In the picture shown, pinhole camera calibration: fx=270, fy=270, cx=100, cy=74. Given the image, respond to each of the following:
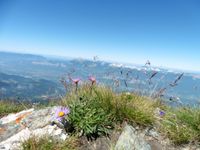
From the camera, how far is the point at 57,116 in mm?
6250

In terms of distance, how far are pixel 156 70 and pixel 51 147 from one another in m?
4.54

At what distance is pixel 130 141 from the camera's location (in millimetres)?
6367

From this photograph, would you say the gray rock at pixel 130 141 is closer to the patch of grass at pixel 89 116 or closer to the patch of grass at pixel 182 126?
the patch of grass at pixel 89 116

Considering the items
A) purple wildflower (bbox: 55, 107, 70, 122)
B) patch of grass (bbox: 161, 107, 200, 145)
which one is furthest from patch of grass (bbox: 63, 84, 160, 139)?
patch of grass (bbox: 161, 107, 200, 145)

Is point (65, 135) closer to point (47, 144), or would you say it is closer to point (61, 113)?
point (61, 113)

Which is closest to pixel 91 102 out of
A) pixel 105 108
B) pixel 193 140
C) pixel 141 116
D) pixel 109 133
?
pixel 105 108

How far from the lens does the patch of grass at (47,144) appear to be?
5395 mm

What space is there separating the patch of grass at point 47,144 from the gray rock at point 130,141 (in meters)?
1.06

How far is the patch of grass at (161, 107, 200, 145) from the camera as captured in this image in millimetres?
6812

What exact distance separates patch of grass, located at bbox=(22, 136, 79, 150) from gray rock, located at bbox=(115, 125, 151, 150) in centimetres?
106

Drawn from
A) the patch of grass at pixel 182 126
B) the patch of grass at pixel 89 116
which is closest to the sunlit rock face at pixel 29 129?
the patch of grass at pixel 89 116

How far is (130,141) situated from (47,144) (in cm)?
200

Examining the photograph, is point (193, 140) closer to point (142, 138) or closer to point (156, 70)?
point (142, 138)

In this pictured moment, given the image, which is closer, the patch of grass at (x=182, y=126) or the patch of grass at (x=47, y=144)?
the patch of grass at (x=47, y=144)
